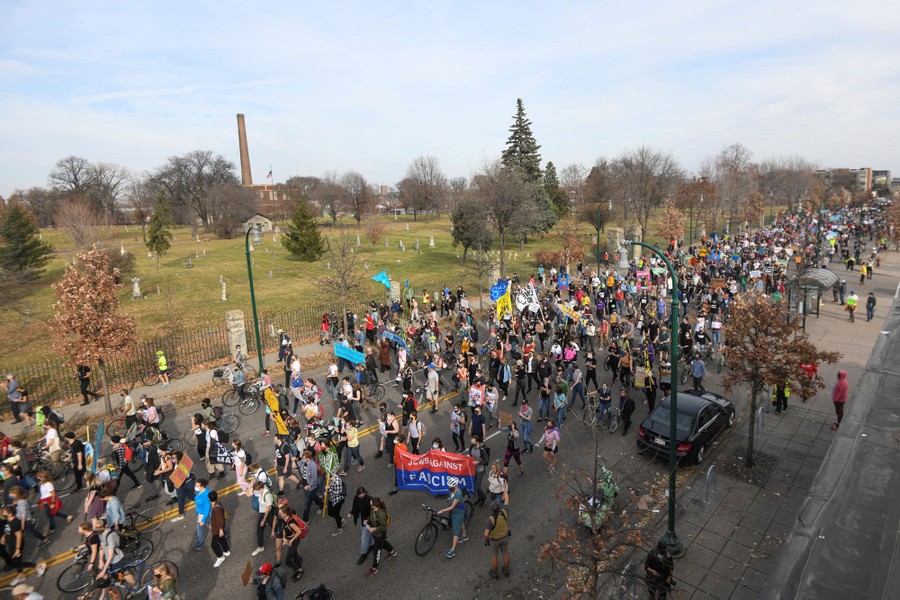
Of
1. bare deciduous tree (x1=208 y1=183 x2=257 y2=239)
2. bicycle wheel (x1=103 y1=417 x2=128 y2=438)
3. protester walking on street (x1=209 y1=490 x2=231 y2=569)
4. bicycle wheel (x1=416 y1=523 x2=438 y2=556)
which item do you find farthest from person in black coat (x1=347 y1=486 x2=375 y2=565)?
bare deciduous tree (x1=208 y1=183 x2=257 y2=239)

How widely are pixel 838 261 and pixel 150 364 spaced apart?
57.3 meters

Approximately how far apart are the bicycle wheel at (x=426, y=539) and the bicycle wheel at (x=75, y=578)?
6198 millimetres

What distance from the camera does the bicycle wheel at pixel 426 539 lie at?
9.98 meters

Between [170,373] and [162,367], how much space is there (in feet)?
4.57

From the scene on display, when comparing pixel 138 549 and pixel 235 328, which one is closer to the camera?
pixel 138 549

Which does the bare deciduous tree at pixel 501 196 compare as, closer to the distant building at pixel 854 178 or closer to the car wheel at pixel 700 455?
the car wheel at pixel 700 455

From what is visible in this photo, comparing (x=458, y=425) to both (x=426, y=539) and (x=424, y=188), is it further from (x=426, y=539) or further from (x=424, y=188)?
(x=424, y=188)

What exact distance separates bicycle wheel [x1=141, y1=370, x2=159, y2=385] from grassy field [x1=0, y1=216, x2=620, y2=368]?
4.59m

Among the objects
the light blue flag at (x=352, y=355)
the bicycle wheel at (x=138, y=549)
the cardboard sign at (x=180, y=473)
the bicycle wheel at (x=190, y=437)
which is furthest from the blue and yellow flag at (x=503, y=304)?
the bicycle wheel at (x=138, y=549)

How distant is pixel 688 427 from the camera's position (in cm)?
1296

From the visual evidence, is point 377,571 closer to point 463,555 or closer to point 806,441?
point 463,555

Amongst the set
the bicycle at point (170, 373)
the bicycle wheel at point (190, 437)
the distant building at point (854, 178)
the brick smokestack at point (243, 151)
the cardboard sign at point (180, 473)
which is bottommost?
the bicycle wheel at point (190, 437)

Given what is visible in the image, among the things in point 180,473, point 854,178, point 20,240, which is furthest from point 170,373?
point 854,178

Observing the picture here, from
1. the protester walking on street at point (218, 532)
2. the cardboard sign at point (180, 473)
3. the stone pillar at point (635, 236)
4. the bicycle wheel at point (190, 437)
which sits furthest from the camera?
the stone pillar at point (635, 236)
